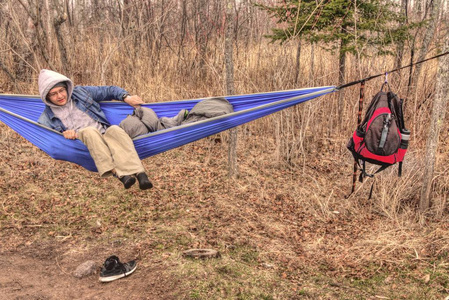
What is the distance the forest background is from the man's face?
0.86 m

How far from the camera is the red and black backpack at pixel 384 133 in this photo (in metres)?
1.95

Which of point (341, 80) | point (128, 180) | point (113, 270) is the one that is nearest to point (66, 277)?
point (113, 270)

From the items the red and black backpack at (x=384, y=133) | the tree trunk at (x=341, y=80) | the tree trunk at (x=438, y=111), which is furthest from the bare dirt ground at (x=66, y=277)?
the tree trunk at (x=341, y=80)

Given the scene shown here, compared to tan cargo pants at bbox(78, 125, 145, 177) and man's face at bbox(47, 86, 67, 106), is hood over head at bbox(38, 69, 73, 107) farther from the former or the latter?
tan cargo pants at bbox(78, 125, 145, 177)

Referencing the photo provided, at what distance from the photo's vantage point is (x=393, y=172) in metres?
3.01

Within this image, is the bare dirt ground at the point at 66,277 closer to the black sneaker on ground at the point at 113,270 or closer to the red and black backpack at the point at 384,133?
the black sneaker on ground at the point at 113,270

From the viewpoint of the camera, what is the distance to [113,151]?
209 centimetres

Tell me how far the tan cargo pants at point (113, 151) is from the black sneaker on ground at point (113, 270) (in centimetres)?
46

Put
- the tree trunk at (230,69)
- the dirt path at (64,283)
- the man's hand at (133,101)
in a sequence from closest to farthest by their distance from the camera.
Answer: the dirt path at (64,283), the man's hand at (133,101), the tree trunk at (230,69)

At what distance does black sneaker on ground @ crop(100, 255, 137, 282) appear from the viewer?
204 centimetres

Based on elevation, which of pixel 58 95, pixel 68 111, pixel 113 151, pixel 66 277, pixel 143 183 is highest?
pixel 58 95

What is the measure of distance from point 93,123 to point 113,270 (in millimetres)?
965

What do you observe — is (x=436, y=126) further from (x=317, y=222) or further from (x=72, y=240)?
(x=72, y=240)

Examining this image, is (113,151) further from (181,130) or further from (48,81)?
(48,81)
